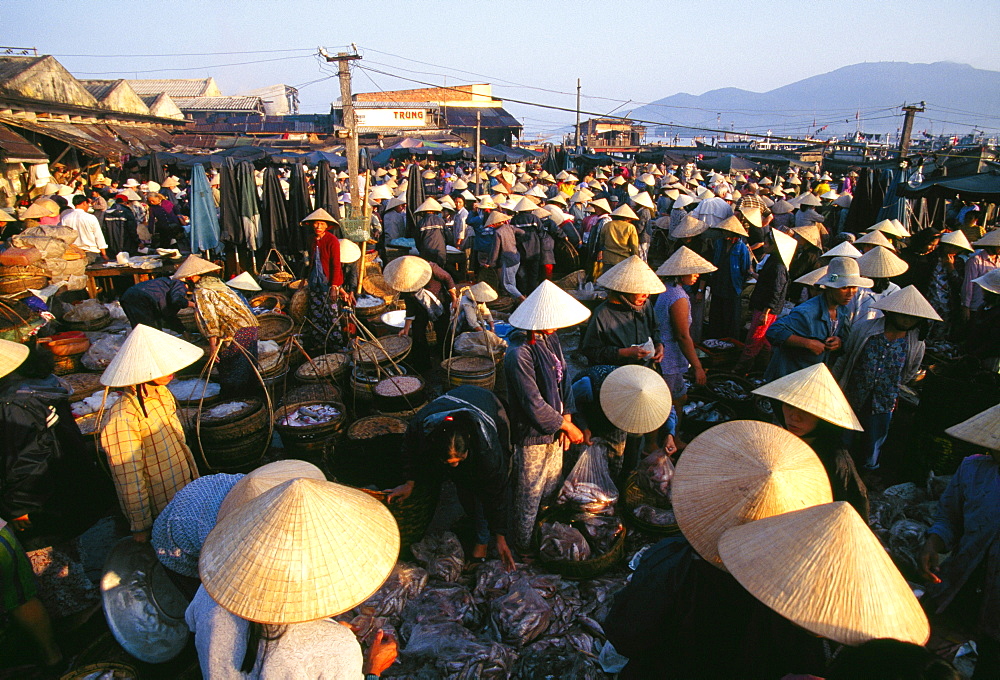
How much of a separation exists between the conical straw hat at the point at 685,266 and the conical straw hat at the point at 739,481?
121 inches

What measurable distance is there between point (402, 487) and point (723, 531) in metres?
2.16

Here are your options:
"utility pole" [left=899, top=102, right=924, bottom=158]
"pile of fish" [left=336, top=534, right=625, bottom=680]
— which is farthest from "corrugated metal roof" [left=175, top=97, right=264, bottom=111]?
"pile of fish" [left=336, top=534, right=625, bottom=680]

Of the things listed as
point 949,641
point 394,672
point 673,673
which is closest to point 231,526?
point 394,672

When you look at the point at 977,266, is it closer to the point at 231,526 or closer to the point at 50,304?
the point at 231,526

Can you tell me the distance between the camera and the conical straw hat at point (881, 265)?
5.34 meters

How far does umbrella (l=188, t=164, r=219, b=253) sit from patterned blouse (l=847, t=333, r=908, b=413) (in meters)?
10.9

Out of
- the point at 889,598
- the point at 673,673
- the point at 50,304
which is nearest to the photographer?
the point at 889,598

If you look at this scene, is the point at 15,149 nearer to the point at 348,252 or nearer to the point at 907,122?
the point at 348,252

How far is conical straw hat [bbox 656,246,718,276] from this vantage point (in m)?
5.07

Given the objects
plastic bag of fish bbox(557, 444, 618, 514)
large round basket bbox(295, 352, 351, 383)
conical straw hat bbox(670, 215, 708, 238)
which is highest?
conical straw hat bbox(670, 215, 708, 238)

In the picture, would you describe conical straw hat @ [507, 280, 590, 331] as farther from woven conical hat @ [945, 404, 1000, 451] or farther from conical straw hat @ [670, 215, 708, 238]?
conical straw hat @ [670, 215, 708, 238]

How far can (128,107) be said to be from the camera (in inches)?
1148

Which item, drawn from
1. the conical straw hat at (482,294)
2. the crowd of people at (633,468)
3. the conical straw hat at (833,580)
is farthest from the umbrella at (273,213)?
the conical straw hat at (833,580)

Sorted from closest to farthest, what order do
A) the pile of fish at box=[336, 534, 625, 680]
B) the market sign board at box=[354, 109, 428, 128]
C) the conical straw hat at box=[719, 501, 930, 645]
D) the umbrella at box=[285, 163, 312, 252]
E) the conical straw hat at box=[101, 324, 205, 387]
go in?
1. the conical straw hat at box=[719, 501, 930, 645]
2. the pile of fish at box=[336, 534, 625, 680]
3. the conical straw hat at box=[101, 324, 205, 387]
4. the umbrella at box=[285, 163, 312, 252]
5. the market sign board at box=[354, 109, 428, 128]
